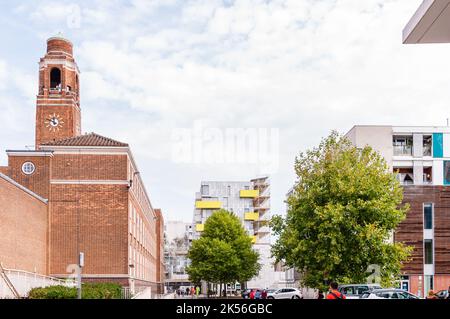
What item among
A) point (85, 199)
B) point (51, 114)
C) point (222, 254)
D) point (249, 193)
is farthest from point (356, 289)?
point (249, 193)

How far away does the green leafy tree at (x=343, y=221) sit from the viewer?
3712 centimetres

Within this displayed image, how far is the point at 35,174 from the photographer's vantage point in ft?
158

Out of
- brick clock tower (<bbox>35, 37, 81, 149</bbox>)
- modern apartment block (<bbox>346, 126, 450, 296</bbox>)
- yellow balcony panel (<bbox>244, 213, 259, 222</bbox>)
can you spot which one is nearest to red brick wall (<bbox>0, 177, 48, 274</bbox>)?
brick clock tower (<bbox>35, 37, 81, 149</bbox>)

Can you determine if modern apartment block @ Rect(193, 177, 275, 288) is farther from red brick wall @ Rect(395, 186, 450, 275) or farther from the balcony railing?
red brick wall @ Rect(395, 186, 450, 275)

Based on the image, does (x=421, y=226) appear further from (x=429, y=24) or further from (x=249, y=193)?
(x=249, y=193)

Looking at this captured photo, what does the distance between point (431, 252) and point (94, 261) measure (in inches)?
1222

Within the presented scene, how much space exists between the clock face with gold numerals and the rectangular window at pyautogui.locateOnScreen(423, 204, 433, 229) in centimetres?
4256

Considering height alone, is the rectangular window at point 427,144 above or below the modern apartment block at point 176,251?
above

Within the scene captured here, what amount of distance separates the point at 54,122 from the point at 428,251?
44.7 meters

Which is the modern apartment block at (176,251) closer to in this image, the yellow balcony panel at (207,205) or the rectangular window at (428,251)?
the yellow balcony panel at (207,205)

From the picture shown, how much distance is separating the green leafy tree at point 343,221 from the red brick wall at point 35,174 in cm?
1992

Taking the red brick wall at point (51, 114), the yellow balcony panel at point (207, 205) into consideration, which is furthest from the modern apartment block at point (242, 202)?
the red brick wall at point (51, 114)
